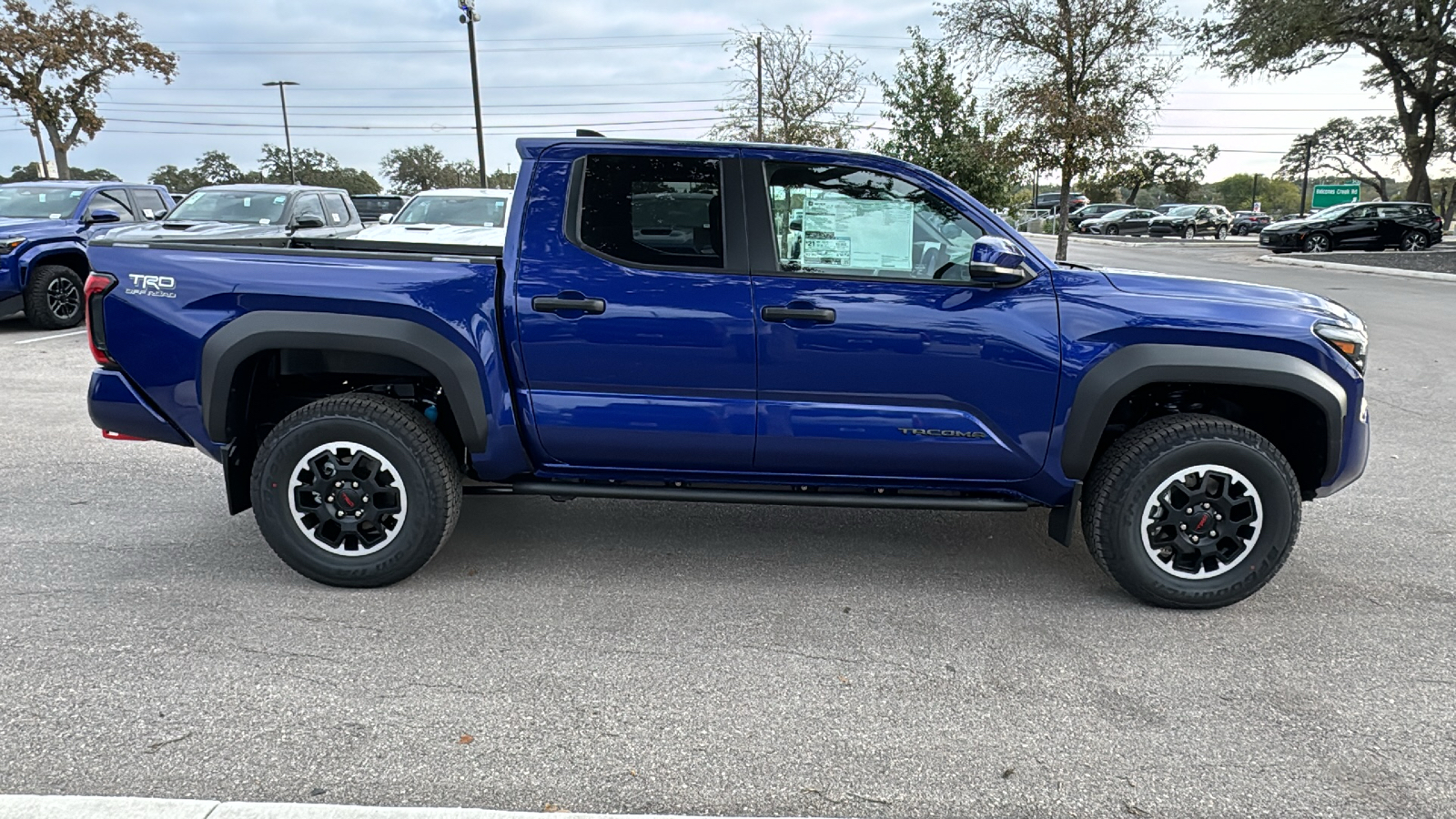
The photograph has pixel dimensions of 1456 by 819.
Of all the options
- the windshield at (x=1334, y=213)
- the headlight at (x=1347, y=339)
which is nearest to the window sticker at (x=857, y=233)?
the headlight at (x=1347, y=339)

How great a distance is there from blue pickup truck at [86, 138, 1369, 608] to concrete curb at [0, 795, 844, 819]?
1.53m

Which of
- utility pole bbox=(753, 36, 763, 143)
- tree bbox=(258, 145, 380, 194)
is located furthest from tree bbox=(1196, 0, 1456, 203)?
tree bbox=(258, 145, 380, 194)

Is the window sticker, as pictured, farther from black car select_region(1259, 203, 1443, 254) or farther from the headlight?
black car select_region(1259, 203, 1443, 254)

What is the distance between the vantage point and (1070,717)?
3076 millimetres

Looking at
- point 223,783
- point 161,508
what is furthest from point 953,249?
point 161,508

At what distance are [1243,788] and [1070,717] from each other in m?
0.51

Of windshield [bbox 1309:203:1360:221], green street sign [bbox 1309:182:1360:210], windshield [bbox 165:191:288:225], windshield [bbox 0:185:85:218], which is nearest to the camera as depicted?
windshield [bbox 0:185:85:218]

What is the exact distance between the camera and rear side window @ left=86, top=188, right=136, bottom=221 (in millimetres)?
11742

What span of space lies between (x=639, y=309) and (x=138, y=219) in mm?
11394

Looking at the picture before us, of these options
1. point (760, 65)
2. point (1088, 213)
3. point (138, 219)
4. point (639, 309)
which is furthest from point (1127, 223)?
point (639, 309)

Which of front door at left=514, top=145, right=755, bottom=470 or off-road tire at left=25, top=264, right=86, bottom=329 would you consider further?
off-road tire at left=25, top=264, right=86, bottom=329

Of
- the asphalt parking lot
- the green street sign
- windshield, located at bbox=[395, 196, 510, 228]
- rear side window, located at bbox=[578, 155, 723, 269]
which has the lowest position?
the asphalt parking lot

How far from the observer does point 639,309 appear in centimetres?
380

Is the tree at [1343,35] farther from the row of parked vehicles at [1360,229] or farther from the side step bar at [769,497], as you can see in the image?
the side step bar at [769,497]
